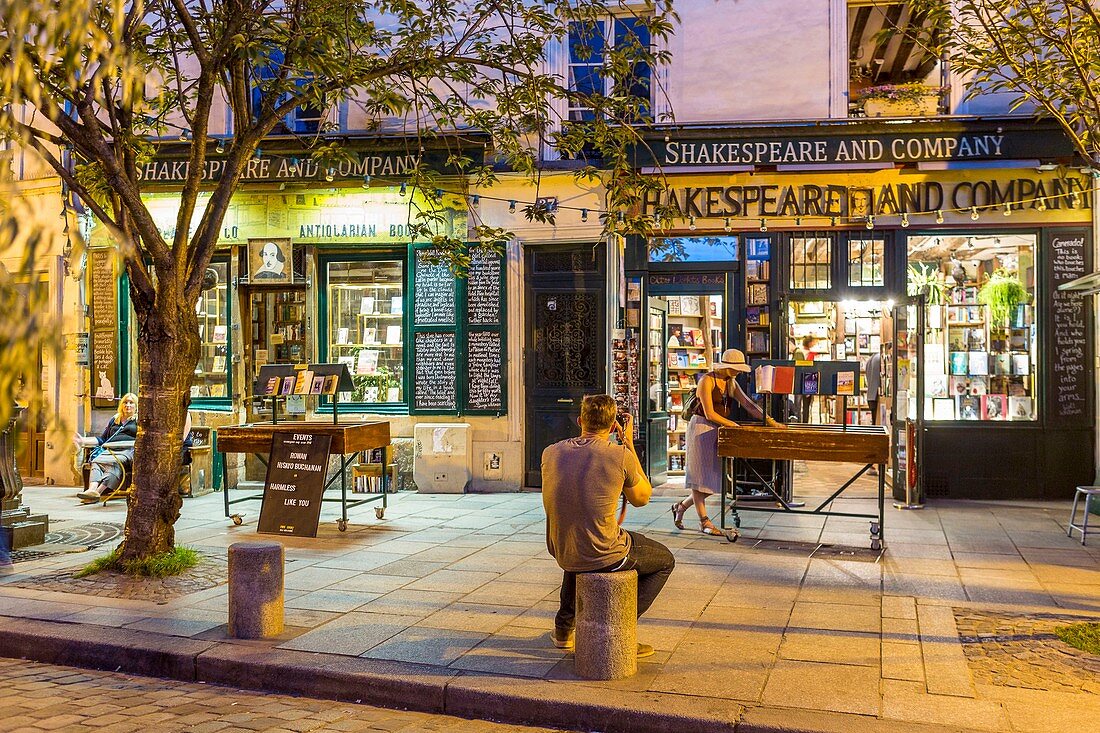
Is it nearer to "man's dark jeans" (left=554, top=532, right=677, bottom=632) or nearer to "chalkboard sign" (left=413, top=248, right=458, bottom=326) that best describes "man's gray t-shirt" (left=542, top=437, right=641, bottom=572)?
"man's dark jeans" (left=554, top=532, right=677, bottom=632)

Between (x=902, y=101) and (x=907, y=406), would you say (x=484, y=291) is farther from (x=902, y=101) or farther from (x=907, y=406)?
(x=902, y=101)

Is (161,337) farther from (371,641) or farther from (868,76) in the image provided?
(868,76)

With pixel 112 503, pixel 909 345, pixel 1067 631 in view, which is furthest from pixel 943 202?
pixel 112 503

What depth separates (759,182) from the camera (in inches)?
512

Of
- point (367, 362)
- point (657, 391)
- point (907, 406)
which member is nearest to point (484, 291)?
point (367, 362)

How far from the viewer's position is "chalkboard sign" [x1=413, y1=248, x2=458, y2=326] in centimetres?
1344

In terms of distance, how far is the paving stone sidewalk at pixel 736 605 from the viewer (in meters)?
5.23

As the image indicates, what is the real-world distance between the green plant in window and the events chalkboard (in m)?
5.71

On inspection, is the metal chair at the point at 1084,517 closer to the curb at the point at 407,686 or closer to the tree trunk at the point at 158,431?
the curb at the point at 407,686

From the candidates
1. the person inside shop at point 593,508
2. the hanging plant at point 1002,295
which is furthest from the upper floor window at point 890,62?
the person inside shop at point 593,508

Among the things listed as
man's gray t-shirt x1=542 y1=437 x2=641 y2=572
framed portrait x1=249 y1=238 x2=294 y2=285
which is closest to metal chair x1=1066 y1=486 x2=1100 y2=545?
man's gray t-shirt x1=542 y1=437 x2=641 y2=572

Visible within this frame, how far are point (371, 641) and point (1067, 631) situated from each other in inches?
181

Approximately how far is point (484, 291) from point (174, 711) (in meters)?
8.74

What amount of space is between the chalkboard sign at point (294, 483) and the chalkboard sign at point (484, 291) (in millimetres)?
4197
